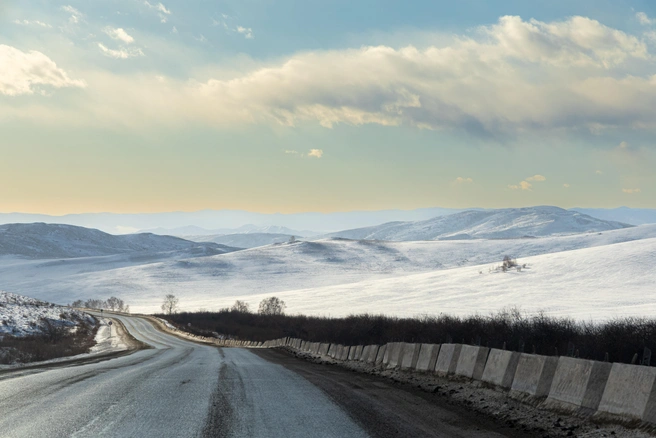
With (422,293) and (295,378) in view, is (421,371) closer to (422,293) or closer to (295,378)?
(295,378)

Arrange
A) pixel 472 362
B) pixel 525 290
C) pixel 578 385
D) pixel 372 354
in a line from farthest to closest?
pixel 525 290 → pixel 372 354 → pixel 472 362 → pixel 578 385

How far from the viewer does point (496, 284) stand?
137 m

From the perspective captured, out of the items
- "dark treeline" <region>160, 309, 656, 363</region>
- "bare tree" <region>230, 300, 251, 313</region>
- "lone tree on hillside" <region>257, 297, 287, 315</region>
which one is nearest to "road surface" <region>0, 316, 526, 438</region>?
"dark treeline" <region>160, 309, 656, 363</region>

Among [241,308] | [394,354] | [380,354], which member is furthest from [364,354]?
[241,308]

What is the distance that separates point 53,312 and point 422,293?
7711cm

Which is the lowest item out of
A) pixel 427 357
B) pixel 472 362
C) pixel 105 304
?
pixel 105 304

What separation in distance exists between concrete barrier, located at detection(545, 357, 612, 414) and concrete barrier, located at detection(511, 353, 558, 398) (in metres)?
0.24

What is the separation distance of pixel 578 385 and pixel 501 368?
2.79 meters

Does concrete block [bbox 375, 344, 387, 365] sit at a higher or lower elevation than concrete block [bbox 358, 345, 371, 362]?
higher

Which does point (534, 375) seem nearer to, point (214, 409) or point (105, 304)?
point (214, 409)

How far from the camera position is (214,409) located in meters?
9.90

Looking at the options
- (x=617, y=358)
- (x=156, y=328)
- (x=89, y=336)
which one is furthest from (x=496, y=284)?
(x=617, y=358)

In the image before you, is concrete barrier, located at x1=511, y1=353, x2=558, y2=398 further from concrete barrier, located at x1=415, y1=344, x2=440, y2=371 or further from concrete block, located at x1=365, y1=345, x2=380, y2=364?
concrete block, located at x1=365, y1=345, x2=380, y2=364

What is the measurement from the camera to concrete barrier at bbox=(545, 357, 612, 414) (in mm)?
9414
